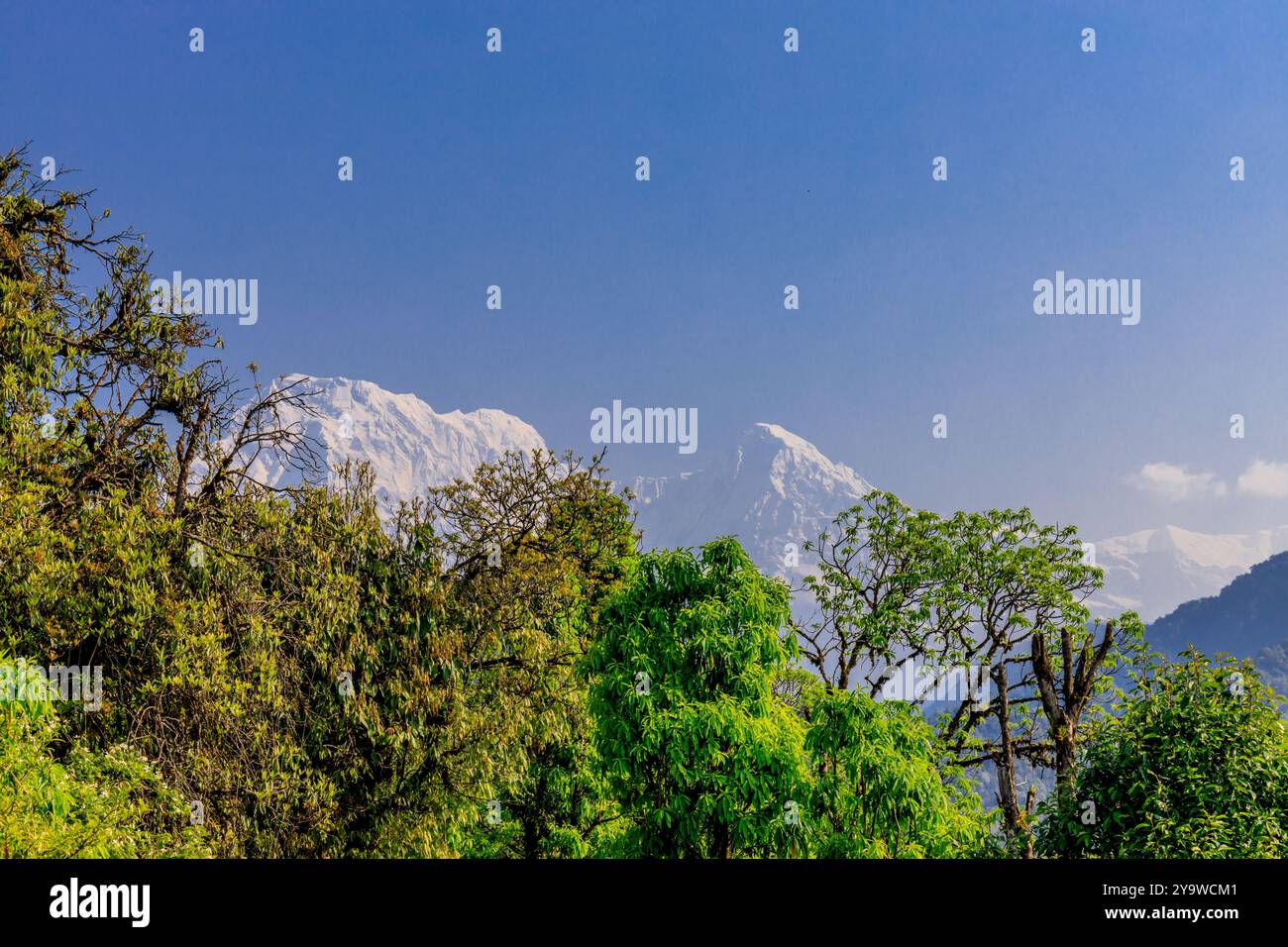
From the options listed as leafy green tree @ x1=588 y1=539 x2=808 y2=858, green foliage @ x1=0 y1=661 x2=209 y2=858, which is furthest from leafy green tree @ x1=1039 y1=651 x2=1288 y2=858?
green foliage @ x1=0 y1=661 x2=209 y2=858

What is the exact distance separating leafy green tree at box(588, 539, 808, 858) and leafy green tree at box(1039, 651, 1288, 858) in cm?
376

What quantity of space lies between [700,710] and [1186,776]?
214 inches

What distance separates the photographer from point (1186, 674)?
896cm

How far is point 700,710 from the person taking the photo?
40.1 feet

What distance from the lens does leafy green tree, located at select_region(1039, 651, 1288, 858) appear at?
25.9 feet

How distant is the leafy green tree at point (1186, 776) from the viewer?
7895 millimetres

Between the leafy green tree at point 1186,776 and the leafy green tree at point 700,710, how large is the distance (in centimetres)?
376
